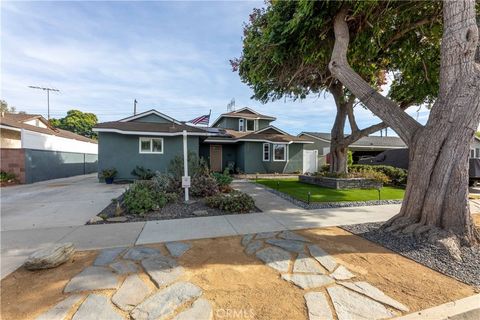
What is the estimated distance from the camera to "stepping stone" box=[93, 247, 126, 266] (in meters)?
3.20

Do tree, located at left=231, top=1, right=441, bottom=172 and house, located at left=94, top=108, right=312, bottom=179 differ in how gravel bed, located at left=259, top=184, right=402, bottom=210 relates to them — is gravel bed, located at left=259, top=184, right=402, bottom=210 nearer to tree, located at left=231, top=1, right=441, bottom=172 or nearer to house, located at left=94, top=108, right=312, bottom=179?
tree, located at left=231, top=1, right=441, bottom=172

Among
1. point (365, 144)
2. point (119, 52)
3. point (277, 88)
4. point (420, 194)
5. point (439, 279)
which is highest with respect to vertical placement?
point (119, 52)

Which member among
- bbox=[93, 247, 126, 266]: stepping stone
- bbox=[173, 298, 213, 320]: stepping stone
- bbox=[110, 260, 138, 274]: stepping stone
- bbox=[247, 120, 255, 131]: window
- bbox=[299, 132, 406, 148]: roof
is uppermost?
bbox=[247, 120, 255, 131]: window

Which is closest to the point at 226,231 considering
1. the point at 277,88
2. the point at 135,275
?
the point at 135,275

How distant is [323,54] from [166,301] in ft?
26.5

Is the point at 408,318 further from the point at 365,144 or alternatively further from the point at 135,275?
the point at 365,144

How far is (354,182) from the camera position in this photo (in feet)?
33.4

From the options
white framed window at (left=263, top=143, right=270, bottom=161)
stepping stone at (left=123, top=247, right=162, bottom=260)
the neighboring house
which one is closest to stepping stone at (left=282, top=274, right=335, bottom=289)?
Answer: stepping stone at (left=123, top=247, right=162, bottom=260)

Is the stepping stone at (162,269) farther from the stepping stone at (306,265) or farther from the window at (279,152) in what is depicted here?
the window at (279,152)

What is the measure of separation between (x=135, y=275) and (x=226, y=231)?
209 centimetres

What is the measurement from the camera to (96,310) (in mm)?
2223

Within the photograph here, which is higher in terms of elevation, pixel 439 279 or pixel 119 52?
pixel 119 52

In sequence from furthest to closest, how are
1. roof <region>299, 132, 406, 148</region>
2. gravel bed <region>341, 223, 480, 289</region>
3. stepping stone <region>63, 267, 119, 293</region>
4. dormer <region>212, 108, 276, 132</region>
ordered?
roof <region>299, 132, 406, 148</region> < dormer <region>212, 108, 276, 132</region> < gravel bed <region>341, 223, 480, 289</region> < stepping stone <region>63, 267, 119, 293</region>

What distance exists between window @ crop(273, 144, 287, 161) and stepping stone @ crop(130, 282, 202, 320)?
50.1ft
